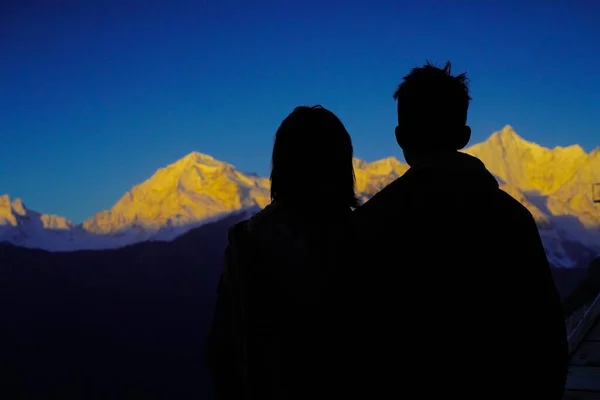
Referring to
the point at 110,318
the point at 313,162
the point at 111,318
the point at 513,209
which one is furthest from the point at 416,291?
the point at 111,318

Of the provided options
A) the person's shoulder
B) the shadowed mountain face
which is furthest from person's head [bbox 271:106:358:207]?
the shadowed mountain face

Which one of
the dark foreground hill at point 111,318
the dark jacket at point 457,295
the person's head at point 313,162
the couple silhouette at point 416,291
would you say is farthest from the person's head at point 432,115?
the dark foreground hill at point 111,318

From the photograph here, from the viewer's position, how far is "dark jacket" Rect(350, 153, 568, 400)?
140 centimetres

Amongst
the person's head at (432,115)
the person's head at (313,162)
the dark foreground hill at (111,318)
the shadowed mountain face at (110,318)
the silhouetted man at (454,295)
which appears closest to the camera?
the silhouetted man at (454,295)

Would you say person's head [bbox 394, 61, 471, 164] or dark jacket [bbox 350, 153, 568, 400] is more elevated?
person's head [bbox 394, 61, 471, 164]

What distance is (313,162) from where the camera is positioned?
177 centimetres

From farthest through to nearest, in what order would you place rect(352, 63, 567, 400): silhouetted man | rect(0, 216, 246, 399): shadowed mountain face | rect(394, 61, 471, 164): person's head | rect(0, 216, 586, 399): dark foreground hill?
1. rect(0, 216, 246, 399): shadowed mountain face
2. rect(0, 216, 586, 399): dark foreground hill
3. rect(394, 61, 471, 164): person's head
4. rect(352, 63, 567, 400): silhouetted man

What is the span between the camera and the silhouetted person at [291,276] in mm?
A: 1615

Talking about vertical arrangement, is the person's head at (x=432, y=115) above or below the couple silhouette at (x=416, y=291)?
above

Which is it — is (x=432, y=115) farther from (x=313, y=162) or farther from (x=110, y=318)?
(x=110, y=318)

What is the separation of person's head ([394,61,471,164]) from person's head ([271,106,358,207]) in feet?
0.84

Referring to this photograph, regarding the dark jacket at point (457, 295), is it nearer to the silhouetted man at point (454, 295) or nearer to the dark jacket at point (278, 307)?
the silhouetted man at point (454, 295)

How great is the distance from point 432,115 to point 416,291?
418 mm

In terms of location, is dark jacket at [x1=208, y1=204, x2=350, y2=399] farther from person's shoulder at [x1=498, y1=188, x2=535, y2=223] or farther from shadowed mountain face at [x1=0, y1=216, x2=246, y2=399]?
shadowed mountain face at [x1=0, y1=216, x2=246, y2=399]
